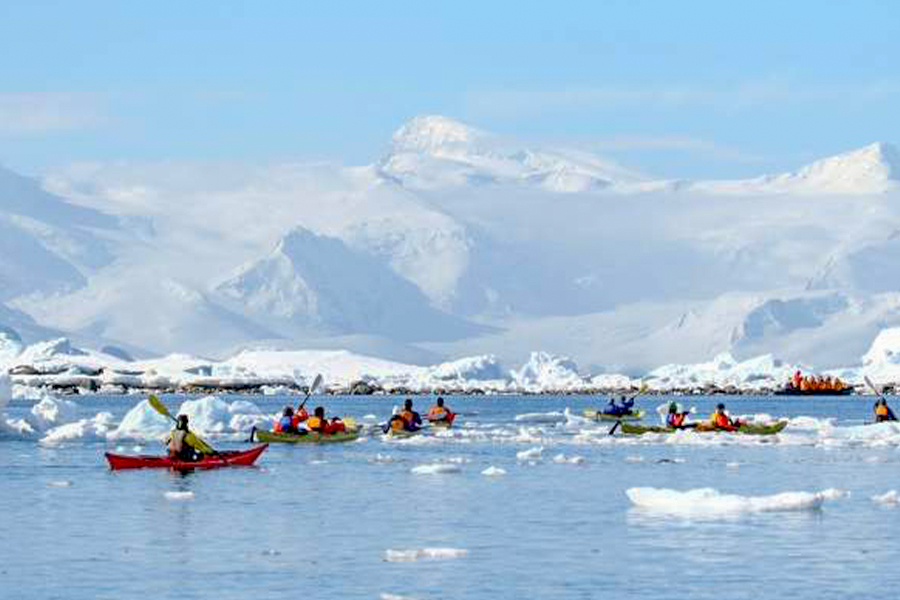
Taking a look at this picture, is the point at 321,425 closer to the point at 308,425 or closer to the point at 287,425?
the point at 308,425

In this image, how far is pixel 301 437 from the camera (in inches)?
2256

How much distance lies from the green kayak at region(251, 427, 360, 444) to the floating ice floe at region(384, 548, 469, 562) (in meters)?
29.1

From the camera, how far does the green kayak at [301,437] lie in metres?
57.1

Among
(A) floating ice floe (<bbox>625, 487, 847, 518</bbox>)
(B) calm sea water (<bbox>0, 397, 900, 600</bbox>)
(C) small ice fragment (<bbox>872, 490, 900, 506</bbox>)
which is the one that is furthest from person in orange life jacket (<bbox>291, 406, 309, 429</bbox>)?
(A) floating ice floe (<bbox>625, 487, 847, 518</bbox>)

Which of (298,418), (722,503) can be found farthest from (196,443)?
(722,503)

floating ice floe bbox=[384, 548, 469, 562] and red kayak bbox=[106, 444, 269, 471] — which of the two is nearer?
floating ice floe bbox=[384, 548, 469, 562]

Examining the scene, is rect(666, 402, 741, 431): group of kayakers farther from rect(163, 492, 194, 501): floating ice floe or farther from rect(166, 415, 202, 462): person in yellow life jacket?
rect(163, 492, 194, 501): floating ice floe

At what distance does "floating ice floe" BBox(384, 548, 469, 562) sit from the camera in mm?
27266

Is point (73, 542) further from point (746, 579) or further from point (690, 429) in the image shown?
point (690, 429)

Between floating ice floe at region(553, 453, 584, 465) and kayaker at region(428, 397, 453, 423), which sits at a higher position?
kayaker at region(428, 397, 453, 423)

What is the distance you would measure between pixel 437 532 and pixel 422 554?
3585 mm

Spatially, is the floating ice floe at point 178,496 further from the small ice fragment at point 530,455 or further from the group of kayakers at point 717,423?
the group of kayakers at point 717,423

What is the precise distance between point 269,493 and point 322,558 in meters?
11.1

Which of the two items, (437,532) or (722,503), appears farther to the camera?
(722,503)
